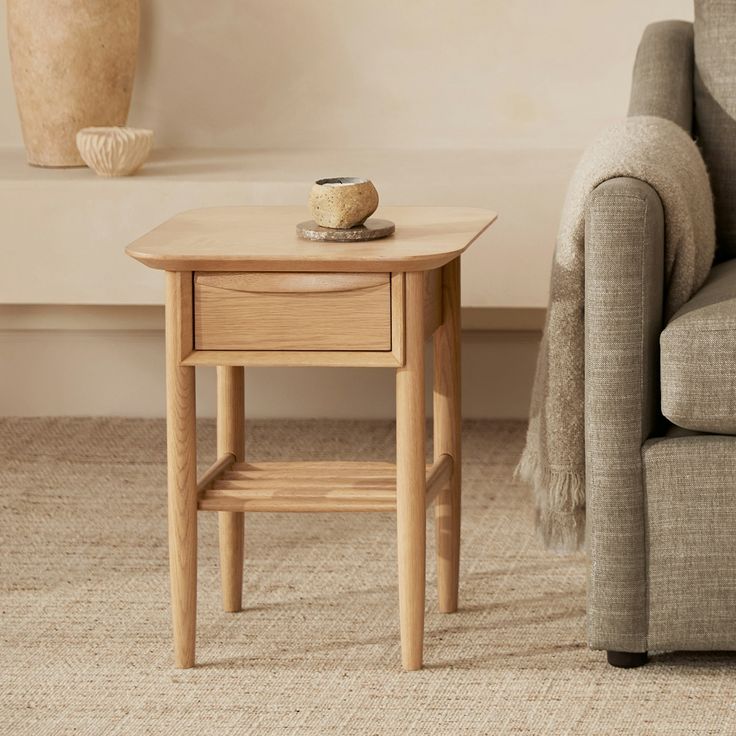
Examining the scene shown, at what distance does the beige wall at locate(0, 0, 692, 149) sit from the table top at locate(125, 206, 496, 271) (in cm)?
114

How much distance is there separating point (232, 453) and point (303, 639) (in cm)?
28

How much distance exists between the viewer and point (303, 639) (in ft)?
6.00

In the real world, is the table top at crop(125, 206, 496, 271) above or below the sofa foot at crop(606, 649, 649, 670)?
above

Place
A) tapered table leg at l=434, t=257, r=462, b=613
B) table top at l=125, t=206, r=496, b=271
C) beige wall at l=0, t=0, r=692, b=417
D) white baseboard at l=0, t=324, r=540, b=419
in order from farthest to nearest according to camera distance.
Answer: white baseboard at l=0, t=324, r=540, b=419
beige wall at l=0, t=0, r=692, b=417
tapered table leg at l=434, t=257, r=462, b=613
table top at l=125, t=206, r=496, b=271

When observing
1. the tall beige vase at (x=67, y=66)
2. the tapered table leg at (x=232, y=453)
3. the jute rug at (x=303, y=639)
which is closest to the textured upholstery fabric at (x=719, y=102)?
the jute rug at (x=303, y=639)

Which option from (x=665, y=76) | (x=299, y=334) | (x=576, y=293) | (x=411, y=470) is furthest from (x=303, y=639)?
(x=665, y=76)

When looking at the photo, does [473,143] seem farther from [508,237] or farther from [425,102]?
[508,237]

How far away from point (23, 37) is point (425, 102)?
872 millimetres

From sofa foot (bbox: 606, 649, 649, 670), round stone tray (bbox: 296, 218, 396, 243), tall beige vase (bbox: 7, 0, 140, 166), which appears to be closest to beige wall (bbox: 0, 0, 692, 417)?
tall beige vase (bbox: 7, 0, 140, 166)

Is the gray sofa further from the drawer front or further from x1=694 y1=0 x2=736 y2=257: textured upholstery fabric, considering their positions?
x1=694 y1=0 x2=736 y2=257: textured upholstery fabric

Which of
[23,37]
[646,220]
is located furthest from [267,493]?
[23,37]

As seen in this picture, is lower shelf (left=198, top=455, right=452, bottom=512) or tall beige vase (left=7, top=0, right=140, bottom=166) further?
tall beige vase (left=7, top=0, right=140, bottom=166)

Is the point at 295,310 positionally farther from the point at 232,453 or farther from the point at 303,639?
the point at 303,639

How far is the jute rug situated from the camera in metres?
1.59
